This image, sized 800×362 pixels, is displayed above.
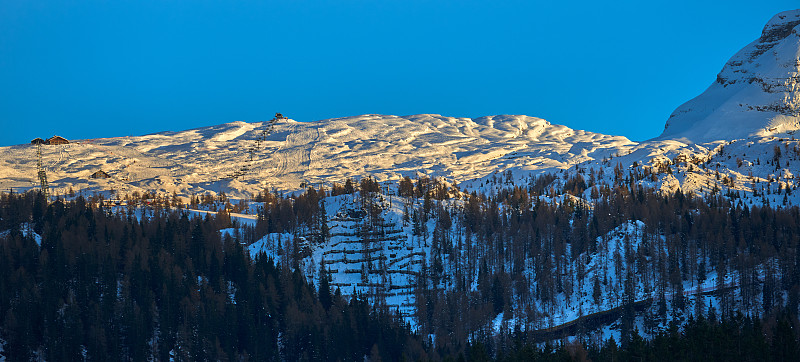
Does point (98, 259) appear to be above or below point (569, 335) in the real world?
above

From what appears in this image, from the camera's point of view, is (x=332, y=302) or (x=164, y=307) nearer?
(x=164, y=307)

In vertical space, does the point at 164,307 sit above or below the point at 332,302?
above

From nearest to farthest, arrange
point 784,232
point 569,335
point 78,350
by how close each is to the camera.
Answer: point 78,350, point 569,335, point 784,232

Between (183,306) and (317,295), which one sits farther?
(317,295)

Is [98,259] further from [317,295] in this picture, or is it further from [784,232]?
[784,232]

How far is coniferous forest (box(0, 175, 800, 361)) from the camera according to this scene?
140 meters

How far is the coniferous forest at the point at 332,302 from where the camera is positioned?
140 m

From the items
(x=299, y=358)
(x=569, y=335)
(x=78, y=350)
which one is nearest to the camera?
(x=78, y=350)

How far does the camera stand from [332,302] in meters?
172

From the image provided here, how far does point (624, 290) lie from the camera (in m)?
177

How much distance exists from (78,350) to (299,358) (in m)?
34.7

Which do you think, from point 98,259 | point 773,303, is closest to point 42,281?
point 98,259

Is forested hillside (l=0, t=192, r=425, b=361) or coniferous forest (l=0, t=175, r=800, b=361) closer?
coniferous forest (l=0, t=175, r=800, b=361)

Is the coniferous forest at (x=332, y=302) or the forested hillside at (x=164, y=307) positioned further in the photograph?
the forested hillside at (x=164, y=307)
